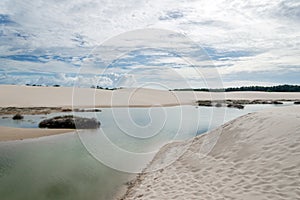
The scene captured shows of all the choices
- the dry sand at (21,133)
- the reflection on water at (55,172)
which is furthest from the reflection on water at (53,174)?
the dry sand at (21,133)

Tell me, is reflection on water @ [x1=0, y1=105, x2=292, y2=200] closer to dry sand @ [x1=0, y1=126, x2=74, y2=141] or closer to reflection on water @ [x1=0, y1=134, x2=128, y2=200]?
reflection on water @ [x1=0, y1=134, x2=128, y2=200]

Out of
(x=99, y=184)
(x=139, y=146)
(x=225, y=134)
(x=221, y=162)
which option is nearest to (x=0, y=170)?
(x=99, y=184)

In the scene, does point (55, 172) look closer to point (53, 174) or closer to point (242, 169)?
point (53, 174)

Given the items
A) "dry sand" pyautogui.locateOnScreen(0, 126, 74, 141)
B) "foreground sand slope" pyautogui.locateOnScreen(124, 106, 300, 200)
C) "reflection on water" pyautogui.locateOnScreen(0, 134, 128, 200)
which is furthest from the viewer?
"dry sand" pyautogui.locateOnScreen(0, 126, 74, 141)

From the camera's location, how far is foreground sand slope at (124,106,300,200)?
5711mm

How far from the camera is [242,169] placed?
7.02 m


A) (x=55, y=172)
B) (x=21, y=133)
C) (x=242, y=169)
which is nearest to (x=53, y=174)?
(x=55, y=172)

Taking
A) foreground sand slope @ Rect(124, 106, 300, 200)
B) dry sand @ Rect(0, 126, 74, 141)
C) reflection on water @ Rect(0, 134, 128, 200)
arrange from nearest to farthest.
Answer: foreground sand slope @ Rect(124, 106, 300, 200), reflection on water @ Rect(0, 134, 128, 200), dry sand @ Rect(0, 126, 74, 141)

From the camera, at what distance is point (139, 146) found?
14891 millimetres

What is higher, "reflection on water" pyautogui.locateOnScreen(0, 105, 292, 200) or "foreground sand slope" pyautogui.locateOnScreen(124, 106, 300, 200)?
"foreground sand slope" pyautogui.locateOnScreen(124, 106, 300, 200)

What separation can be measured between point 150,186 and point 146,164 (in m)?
3.42

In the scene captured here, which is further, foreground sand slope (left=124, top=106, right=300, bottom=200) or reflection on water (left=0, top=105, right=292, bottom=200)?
reflection on water (left=0, top=105, right=292, bottom=200)

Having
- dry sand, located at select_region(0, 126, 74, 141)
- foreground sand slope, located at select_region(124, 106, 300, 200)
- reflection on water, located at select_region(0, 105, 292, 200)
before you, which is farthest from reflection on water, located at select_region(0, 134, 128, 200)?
dry sand, located at select_region(0, 126, 74, 141)

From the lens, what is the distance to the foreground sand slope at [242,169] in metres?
5.71
